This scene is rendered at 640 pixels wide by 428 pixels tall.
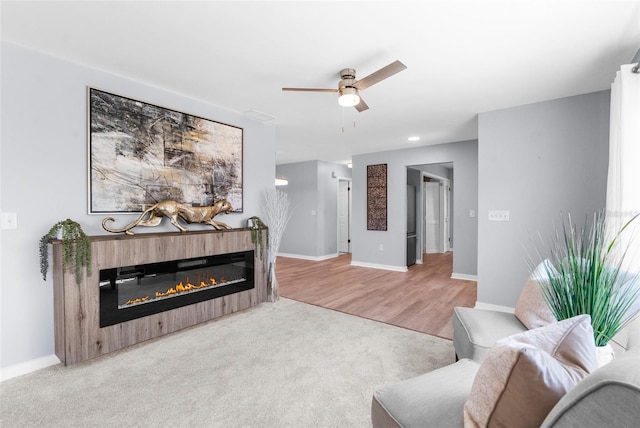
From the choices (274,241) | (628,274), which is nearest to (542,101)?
(628,274)

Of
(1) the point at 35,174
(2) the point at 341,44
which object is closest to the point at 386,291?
(2) the point at 341,44

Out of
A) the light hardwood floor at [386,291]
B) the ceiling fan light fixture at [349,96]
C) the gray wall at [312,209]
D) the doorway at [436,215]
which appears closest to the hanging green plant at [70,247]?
the ceiling fan light fixture at [349,96]

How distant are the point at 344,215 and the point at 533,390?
7.46 metres

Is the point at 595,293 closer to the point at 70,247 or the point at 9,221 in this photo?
the point at 70,247

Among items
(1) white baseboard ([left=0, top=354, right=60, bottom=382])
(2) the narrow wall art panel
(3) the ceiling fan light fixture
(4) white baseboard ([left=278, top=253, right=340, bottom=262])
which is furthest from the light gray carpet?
(4) white baseboard ([left=278, top=253, right=340, bottom=262])

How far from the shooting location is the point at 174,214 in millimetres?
2951

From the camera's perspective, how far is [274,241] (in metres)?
3.98

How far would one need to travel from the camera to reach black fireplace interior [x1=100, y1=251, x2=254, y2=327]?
8.32 ft

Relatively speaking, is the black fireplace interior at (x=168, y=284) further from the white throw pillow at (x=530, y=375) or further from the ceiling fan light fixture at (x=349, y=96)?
the white throw pillow at (x=530, y=375)

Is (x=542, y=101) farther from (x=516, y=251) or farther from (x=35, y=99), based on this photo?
(x=35, y=99)

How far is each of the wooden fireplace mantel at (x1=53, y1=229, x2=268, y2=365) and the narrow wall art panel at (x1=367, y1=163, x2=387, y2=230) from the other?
3.54m

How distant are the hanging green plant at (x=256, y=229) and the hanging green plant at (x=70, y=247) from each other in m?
1.70

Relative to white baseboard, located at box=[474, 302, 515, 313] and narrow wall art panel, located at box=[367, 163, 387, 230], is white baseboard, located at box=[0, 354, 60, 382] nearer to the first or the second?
white baseboard, located at box=[474, 302, 515, 313]

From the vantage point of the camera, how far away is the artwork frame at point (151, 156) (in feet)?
8.62
